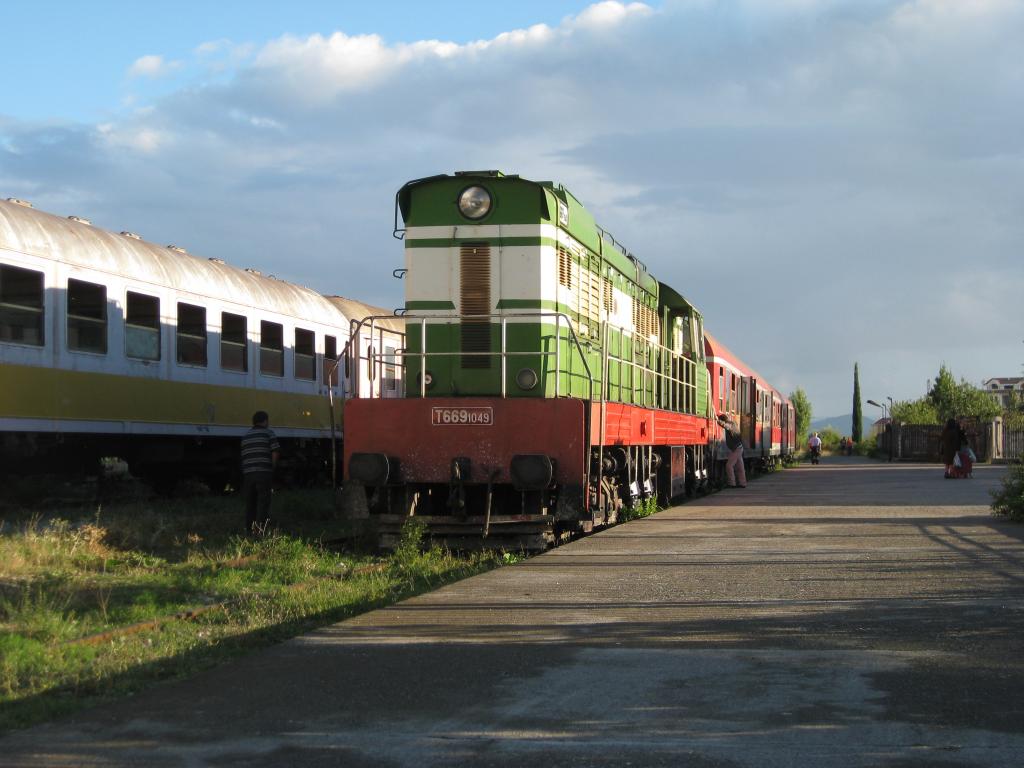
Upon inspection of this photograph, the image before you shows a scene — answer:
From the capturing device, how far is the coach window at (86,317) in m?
15.1

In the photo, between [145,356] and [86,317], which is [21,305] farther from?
[145,356]

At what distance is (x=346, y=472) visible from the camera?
11383 millimetres

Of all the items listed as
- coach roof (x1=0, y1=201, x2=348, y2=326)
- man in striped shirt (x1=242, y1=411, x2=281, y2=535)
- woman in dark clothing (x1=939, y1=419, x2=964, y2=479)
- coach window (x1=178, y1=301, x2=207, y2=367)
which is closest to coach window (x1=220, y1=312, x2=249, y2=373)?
coach roof (x1=0, y1=201, x2=348, y2=326)

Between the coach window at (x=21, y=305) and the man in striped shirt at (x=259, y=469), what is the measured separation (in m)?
3.33

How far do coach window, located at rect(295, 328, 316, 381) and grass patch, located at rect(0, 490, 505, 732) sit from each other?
685cm

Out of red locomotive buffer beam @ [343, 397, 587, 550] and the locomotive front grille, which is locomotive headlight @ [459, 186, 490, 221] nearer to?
the locomotive front grille

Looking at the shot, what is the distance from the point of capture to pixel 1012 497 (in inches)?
557

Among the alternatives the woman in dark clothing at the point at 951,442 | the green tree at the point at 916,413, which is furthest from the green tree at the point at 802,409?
the woman in dark clothing at the point at 951,442

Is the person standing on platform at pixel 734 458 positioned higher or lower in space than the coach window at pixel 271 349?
lower

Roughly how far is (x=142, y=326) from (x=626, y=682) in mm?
12874

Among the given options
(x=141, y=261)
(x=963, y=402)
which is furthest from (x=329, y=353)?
(x=963, y=402)

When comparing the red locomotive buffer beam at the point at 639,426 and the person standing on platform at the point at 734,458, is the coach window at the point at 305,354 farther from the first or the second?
the person standing on platform at the point at 734,458

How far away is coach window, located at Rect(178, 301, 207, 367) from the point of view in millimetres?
17625

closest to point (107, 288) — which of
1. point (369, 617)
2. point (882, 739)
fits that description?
point (369, 617)
